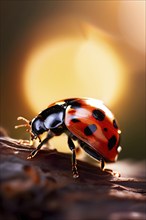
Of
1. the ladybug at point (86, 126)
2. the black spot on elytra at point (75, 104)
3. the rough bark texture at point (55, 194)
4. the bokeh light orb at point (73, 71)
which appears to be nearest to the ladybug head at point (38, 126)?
the ladybug at point (86, 126)

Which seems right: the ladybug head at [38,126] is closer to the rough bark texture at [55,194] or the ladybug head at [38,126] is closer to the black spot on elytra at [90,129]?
the black spot on elytra at [90,129]

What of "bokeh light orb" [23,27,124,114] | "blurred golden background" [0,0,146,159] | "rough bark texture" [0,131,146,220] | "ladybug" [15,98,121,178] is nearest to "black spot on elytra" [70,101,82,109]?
"ladybug" [15,98,121,178]

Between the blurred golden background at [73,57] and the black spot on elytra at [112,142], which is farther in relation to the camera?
the blurred golden background at [73,57]

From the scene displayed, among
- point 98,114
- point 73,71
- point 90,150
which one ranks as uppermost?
point 73,71

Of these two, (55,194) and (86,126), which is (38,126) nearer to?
(86,126)

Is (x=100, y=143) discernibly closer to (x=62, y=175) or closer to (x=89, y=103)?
(x=89, y=103)

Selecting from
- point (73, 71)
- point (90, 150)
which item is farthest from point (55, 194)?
point (73, 71)

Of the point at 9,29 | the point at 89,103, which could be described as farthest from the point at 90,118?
the point at 9,29
